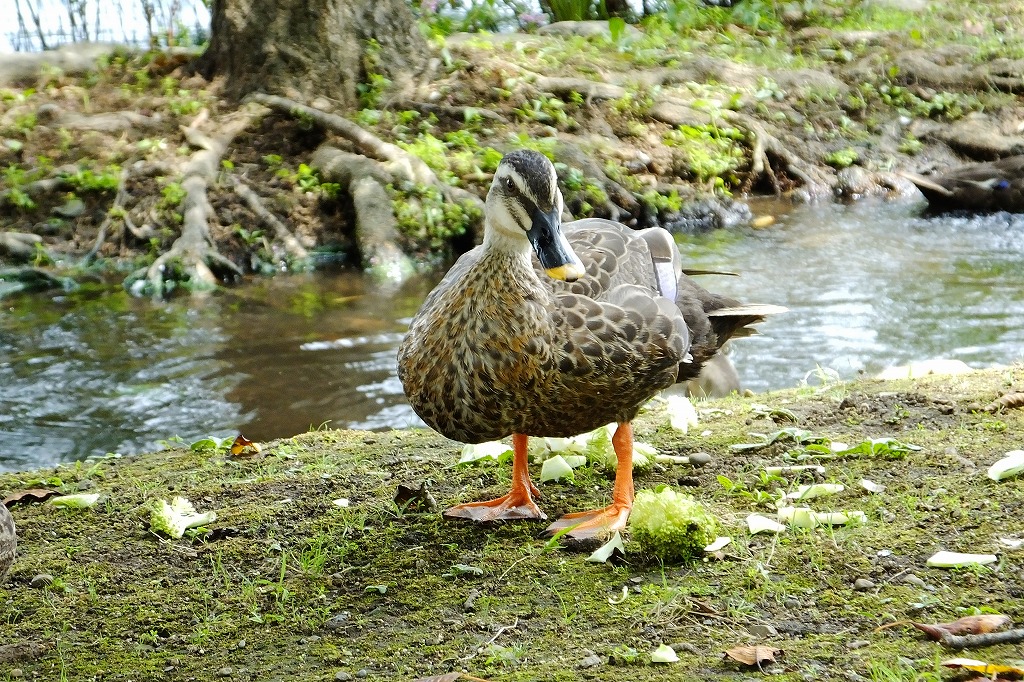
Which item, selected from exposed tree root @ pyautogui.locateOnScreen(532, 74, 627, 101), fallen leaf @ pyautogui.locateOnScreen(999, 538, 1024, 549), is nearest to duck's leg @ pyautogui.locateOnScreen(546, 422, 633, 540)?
fallen leaf @ pyautogui.locateOnScreen(999, 538, 1024, 549)

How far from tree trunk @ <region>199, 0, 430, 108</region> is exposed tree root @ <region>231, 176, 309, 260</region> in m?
1.97

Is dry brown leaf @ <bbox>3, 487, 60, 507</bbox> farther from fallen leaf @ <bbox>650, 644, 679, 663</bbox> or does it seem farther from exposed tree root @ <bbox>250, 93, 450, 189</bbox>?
exposed tree root @ <bbox>250, 93, 450, 189</bbox>

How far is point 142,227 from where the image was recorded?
9984 mm

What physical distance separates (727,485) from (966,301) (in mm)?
5283

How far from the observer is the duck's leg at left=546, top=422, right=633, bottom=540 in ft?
11.0

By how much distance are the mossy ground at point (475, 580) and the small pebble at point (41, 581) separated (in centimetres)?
3

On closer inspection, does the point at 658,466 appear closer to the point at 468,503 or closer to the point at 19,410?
the point at 468,503

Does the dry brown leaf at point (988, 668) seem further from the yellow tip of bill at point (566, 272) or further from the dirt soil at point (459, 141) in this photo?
the dirt soil at point (459, 141)

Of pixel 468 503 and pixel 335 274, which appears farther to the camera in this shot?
pixel 335 274

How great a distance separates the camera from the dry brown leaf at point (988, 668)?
223 centimetres

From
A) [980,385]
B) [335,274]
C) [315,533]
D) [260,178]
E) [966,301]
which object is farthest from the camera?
[260,178]

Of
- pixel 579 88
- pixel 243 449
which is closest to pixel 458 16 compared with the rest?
pixel 579 88

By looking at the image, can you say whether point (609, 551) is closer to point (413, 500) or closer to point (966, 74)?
point (413, 500)

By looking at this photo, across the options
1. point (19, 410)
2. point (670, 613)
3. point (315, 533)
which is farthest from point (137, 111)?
point (670, 613)
